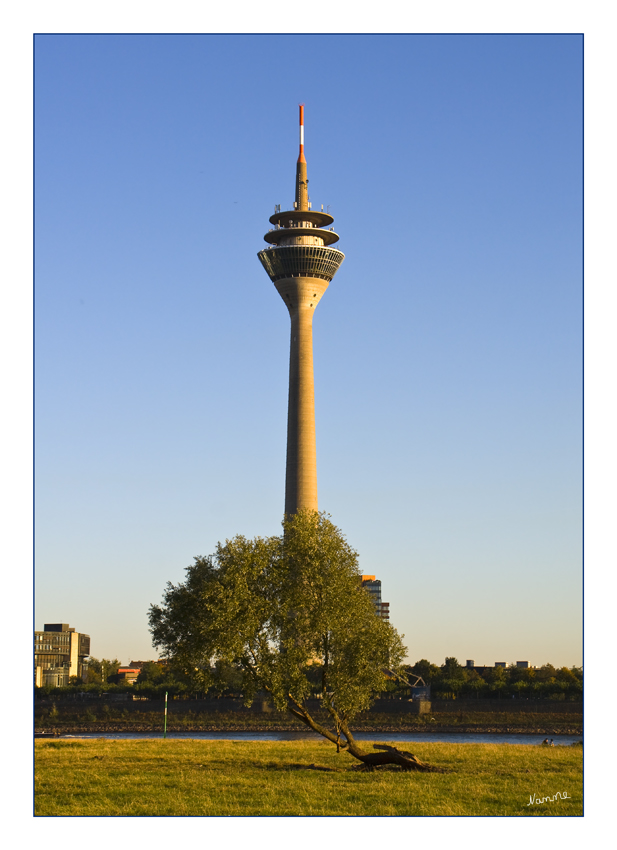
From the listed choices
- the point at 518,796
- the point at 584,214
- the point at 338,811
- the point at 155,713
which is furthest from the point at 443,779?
the point at 155,713

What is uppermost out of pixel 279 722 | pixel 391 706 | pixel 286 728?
pixel 286 728

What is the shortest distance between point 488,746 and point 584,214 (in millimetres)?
42439

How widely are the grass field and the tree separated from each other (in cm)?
345

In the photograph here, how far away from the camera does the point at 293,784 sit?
128 feet

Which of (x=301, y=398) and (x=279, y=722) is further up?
(x=301, y=398)

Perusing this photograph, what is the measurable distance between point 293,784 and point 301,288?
159 meters

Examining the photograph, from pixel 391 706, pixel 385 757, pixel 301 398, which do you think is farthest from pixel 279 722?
pixel 385 757

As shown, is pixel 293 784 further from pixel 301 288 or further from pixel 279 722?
pixel 301 288

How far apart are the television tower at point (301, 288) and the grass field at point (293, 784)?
124 meters

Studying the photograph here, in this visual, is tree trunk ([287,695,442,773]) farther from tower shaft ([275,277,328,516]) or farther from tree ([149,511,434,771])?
tower shaft ([275,277,328,516])

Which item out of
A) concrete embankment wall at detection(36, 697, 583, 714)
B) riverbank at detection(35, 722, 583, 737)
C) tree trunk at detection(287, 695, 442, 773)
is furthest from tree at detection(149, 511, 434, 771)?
concrete embankment wall at detection(36, 697, 583, 714)
